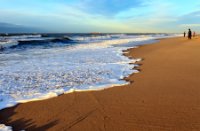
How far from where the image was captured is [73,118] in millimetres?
4148

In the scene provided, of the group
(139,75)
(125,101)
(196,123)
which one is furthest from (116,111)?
(139,75)

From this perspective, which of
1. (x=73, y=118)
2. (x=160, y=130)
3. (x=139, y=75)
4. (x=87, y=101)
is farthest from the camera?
(x=139, y=75)

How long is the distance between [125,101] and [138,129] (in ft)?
4.28

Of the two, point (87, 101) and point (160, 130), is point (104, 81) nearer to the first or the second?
point (87, 101)

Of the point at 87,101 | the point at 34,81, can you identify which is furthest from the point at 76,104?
the point at 34,81

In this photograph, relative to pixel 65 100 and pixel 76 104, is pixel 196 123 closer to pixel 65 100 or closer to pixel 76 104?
pixel 76 104

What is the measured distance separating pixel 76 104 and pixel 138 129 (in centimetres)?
158

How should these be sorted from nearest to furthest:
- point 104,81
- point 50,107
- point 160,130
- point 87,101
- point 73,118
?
point 160,130
point 73,118
point 50,107
point 87,101
point 104,81

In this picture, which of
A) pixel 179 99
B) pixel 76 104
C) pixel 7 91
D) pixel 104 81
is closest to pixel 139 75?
pixel 104 81

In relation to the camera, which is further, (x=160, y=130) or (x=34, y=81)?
(x=34, y=81)

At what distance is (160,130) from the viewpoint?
3617mm

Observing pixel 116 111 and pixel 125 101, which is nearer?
pixel 116 111

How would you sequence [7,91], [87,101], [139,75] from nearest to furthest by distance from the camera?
[87,101]
[7,91]
[139,75]

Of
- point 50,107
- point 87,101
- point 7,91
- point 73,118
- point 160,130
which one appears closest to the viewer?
point 160,130
